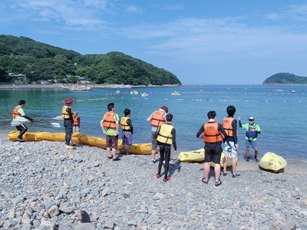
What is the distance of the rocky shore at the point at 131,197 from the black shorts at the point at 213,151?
0.86 metres

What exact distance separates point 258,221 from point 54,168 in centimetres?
657

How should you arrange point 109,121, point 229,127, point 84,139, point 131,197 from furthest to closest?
point 84,139, point 109,121, point 229,127, point 131,197

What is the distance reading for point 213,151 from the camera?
9.71m

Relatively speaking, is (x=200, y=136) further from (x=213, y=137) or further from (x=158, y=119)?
(x=158, y=119)

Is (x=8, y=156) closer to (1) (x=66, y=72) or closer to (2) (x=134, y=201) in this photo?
(2) (x=134, y=201)

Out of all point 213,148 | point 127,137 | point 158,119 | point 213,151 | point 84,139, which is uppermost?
point 158,119

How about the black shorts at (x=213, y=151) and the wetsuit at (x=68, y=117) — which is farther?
the wetsuit at (x=68, y=117)

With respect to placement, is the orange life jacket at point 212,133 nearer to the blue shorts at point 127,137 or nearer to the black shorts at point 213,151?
the black shorts at point 213,151

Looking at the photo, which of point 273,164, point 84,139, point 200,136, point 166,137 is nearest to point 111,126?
point 166,137

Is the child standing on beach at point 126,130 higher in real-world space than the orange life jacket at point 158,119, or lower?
lower

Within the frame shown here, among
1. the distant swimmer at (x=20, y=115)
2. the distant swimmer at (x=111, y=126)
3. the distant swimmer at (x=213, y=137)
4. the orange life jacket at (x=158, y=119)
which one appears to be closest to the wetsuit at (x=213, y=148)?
the distant swimmer at (x=213, y=137)

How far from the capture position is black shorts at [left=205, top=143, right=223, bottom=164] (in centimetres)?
962

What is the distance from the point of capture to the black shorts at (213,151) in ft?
31.6

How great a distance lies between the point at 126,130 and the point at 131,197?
431 centimetres
